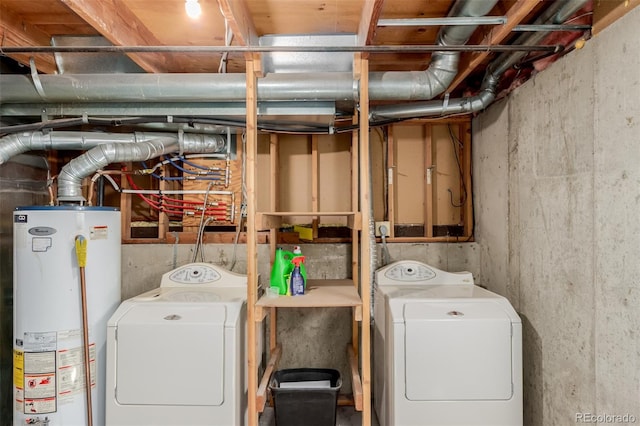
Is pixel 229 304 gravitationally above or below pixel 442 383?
above

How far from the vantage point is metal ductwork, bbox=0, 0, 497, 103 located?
2066 millimetres

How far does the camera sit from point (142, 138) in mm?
2525

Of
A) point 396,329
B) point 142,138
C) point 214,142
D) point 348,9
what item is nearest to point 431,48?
point 348,9

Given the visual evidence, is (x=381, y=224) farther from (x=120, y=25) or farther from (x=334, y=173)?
(x=120, y=25)

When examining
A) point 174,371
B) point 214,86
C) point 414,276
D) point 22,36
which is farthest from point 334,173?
point 22,36

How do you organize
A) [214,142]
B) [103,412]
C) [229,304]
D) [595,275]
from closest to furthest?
[595,275] → [229,304] → [103,412] → [214,142]

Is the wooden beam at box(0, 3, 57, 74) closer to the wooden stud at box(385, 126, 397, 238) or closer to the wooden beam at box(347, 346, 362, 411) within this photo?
the wooden stud at box(385, 126, 397, 238)

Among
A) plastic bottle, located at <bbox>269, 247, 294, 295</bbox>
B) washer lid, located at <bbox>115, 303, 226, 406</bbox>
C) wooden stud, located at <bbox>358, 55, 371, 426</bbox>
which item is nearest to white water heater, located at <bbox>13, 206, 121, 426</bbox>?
washer lid, located at <bbox>115, 303, 226, 406</bbox>

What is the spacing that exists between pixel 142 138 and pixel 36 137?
671 mm

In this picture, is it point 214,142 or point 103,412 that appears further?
point 214,142

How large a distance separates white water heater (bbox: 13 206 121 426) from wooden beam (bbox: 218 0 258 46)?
54.5 inches

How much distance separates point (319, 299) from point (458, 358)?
31.4 inches

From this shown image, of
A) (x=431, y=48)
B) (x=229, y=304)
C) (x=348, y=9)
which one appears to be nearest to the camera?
(x=431, y=48)

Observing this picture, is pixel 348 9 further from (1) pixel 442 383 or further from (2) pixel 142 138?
(1) pixel 442 383
